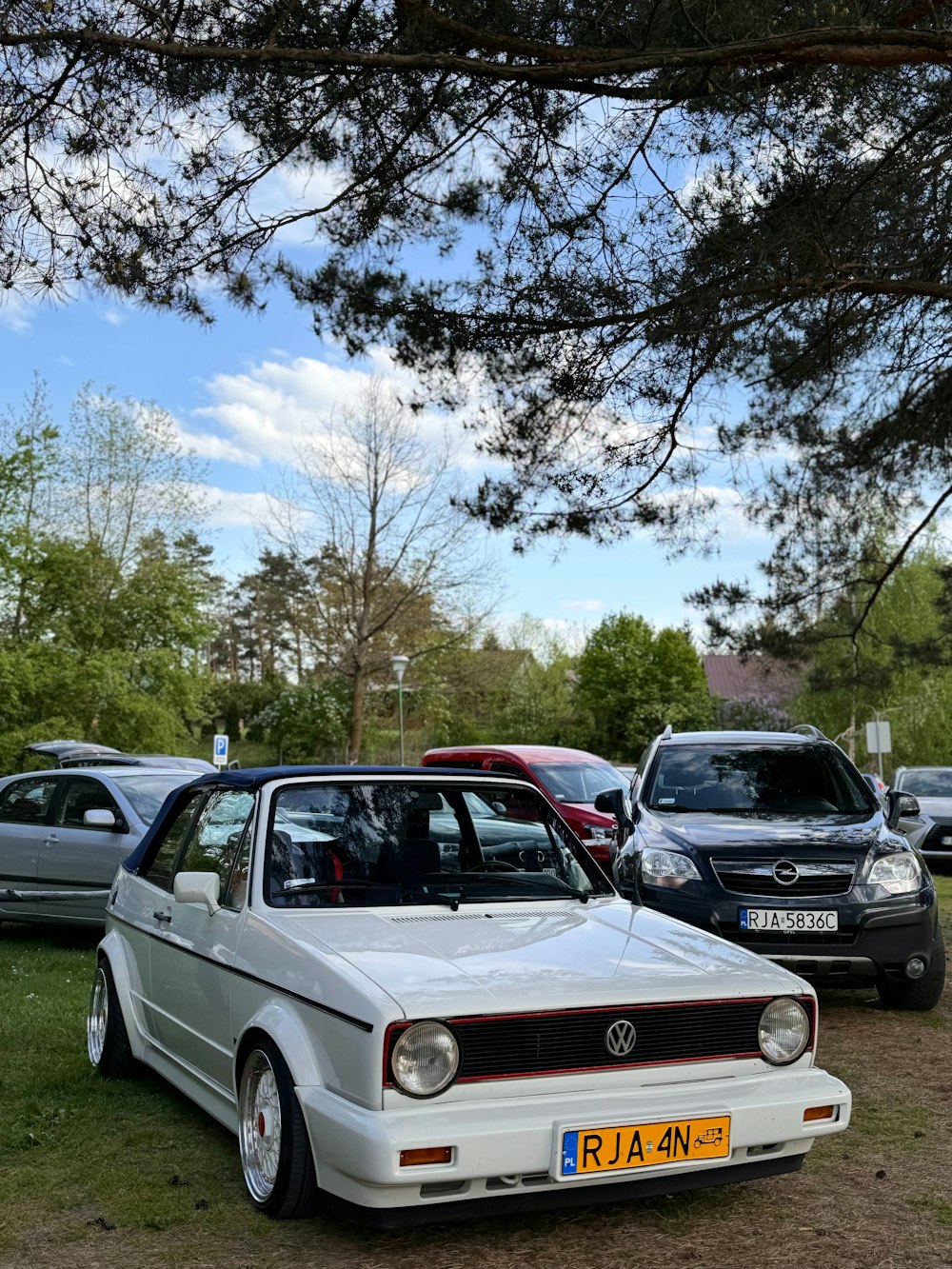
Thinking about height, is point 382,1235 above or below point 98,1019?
below

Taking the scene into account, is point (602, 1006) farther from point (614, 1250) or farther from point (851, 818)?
point (851, 818)

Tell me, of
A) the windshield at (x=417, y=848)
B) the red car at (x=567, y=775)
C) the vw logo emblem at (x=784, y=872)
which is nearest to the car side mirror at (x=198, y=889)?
the windshield at (x=417, y=848)

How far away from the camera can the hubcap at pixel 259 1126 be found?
4.34 m

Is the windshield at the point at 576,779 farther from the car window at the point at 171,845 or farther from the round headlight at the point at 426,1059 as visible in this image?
the round headlight at the point at 426,1059

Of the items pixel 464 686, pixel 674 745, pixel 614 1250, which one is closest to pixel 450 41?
pixel 674 745

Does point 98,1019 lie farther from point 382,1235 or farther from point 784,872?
point 784,872

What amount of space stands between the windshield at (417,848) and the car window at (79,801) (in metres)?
6.28

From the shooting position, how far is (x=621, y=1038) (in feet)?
13.6

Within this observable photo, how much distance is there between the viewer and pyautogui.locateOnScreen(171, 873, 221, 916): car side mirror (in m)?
5.11

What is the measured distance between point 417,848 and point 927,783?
18.9 meters

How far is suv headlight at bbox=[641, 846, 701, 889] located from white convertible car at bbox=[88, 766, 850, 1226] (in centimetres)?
227

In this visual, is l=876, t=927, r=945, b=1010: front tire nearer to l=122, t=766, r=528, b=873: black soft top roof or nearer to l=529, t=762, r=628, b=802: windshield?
l=122, t=766, r=528, b=873: black soft top roof

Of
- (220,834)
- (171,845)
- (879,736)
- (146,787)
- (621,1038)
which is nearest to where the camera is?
(621,1038)

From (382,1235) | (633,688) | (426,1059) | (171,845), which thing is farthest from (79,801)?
(633,688)
